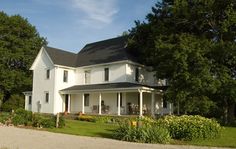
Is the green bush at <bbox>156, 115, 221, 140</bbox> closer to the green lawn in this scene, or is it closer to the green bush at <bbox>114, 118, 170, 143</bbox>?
the green lawn

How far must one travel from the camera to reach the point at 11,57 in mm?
56062

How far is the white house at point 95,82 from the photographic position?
1457 inches

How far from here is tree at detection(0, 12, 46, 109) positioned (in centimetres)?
5599

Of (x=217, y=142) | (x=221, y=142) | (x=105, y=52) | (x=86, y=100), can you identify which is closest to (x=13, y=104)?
(x=86, y=100)

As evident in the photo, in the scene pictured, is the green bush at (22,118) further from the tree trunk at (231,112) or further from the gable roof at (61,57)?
the tree trunk at (231,112)

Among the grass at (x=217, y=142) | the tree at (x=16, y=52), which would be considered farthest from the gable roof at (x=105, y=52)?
the grass at (x=217, y=142)

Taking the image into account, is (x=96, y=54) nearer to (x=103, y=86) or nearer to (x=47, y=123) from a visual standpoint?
(x=103, y=86)

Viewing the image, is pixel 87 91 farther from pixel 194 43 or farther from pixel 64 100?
pixel 194 43

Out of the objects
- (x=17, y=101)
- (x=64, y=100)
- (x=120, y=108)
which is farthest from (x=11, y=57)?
(x=120, y=108)

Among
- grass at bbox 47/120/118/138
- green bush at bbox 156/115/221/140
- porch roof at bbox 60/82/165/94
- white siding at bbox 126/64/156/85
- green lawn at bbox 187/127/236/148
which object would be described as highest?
white siding at bbox 126/64/156/85

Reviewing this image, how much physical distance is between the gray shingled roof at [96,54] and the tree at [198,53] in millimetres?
6334

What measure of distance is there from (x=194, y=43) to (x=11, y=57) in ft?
116

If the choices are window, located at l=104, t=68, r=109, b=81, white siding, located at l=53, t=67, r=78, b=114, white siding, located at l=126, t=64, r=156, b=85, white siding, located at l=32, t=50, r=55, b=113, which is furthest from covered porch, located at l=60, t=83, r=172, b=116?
white siding, located at l=32, t=50, r=55, b=113

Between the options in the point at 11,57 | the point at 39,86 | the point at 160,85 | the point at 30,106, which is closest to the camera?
the point at 160,85
